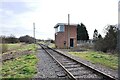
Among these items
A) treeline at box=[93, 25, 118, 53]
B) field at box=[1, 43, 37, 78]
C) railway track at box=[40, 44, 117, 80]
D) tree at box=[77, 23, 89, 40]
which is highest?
tree at box=[77, 23, 89, 40]

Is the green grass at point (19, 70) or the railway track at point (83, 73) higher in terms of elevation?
the railway track at point (83, 73)

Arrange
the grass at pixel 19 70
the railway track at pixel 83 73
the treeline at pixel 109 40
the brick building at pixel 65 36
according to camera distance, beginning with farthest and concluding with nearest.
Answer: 1. the brick building at pixel 65 36
2. the treeline at pixel 109 40
3. the grass at pixel 19 70
4. the railway track at pixel 83 73

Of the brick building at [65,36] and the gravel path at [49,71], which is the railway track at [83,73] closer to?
the gravel path at [49,71]

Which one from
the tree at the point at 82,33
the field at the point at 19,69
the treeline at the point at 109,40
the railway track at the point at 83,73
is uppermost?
the tree at the point at 82,33

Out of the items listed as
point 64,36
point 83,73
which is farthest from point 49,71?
point 64,36

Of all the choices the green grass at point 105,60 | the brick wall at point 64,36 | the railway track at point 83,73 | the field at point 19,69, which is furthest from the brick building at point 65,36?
the railway track at point 83,73

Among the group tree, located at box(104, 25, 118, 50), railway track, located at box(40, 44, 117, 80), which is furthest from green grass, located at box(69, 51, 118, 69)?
tree, located at box(104, 25, 118, 50)

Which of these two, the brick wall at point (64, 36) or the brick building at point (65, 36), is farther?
the brick wall at point (64, 36)

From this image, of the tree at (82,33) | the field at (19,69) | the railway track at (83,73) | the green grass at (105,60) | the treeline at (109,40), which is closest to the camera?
the railway track at (83,73)

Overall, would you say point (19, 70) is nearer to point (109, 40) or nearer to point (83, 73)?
point (83, 73)

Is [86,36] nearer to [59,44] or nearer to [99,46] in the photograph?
[59,44]

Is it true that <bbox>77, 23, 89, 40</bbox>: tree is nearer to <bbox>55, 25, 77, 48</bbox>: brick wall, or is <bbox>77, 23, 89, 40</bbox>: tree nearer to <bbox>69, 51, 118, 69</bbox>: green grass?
<bbox>55, 25, 77, 48</bbox>: brick wall

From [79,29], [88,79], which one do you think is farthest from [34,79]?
[79,29]

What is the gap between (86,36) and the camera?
3314 inches
